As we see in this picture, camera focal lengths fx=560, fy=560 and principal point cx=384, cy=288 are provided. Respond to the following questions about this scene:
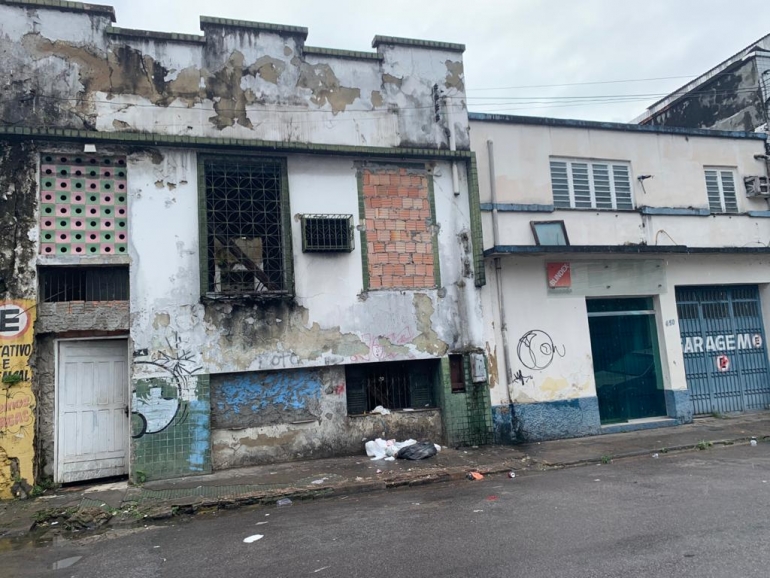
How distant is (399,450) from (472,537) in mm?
4151

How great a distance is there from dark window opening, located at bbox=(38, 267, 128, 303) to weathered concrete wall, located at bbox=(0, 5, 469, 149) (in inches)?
89.8

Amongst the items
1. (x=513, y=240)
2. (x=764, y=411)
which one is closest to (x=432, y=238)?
(x=513, y=240)

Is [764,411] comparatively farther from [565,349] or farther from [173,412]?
[173,412]

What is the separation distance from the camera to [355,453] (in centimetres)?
976

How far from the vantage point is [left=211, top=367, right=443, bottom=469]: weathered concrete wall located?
9.23m

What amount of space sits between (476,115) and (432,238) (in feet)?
9.13

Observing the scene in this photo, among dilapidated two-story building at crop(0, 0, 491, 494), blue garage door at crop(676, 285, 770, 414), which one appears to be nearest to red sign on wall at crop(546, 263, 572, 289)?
dilapidated two-story building at crop(0, 0, 491, 494)

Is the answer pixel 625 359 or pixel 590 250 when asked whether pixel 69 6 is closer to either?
pixel 590 250

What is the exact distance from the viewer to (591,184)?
39.6 ft

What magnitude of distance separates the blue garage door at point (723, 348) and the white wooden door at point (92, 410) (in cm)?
1142

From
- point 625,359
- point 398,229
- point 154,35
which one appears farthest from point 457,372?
point 154,35

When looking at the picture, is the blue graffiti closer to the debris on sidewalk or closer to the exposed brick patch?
the debris on sidewalk

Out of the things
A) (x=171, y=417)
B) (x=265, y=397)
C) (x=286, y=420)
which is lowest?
(x=286, y=420)

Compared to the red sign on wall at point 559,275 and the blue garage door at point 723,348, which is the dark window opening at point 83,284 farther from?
the blue garage door at point 723,348
